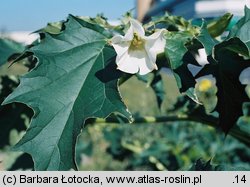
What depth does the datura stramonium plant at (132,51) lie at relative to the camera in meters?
0.87

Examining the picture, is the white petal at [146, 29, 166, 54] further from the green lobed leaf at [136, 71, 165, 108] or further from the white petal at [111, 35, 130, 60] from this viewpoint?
the green lobed leaf at [136, 71, 165, 108]

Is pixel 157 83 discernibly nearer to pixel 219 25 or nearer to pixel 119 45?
pixel 219 25

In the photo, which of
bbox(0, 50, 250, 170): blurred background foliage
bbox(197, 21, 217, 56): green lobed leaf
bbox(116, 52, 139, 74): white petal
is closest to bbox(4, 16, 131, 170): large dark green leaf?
bbox(116, 52, 139, 74): white petal

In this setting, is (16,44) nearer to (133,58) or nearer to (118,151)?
(133,58)

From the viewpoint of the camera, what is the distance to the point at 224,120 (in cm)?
94

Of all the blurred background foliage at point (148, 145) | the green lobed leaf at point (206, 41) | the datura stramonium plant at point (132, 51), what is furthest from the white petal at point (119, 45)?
the blurred background foliage at point (148, 145)

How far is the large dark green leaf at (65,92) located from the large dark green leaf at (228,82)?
17 centimetres

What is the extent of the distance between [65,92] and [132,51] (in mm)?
139

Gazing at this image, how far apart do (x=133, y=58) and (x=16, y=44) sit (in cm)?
49

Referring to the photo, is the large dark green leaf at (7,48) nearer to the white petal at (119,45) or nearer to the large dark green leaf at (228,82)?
the white petal at (119,45)

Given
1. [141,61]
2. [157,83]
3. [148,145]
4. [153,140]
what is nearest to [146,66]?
[141,61]

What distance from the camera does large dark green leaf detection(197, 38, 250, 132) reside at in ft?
2.93

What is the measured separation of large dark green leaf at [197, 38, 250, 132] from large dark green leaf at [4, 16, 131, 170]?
6.8 inches

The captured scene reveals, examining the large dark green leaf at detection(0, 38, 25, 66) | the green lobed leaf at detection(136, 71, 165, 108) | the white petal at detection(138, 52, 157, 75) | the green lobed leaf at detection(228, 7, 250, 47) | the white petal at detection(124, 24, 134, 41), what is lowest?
the green lobed leaf at detection(136, 71, 165, 108)
